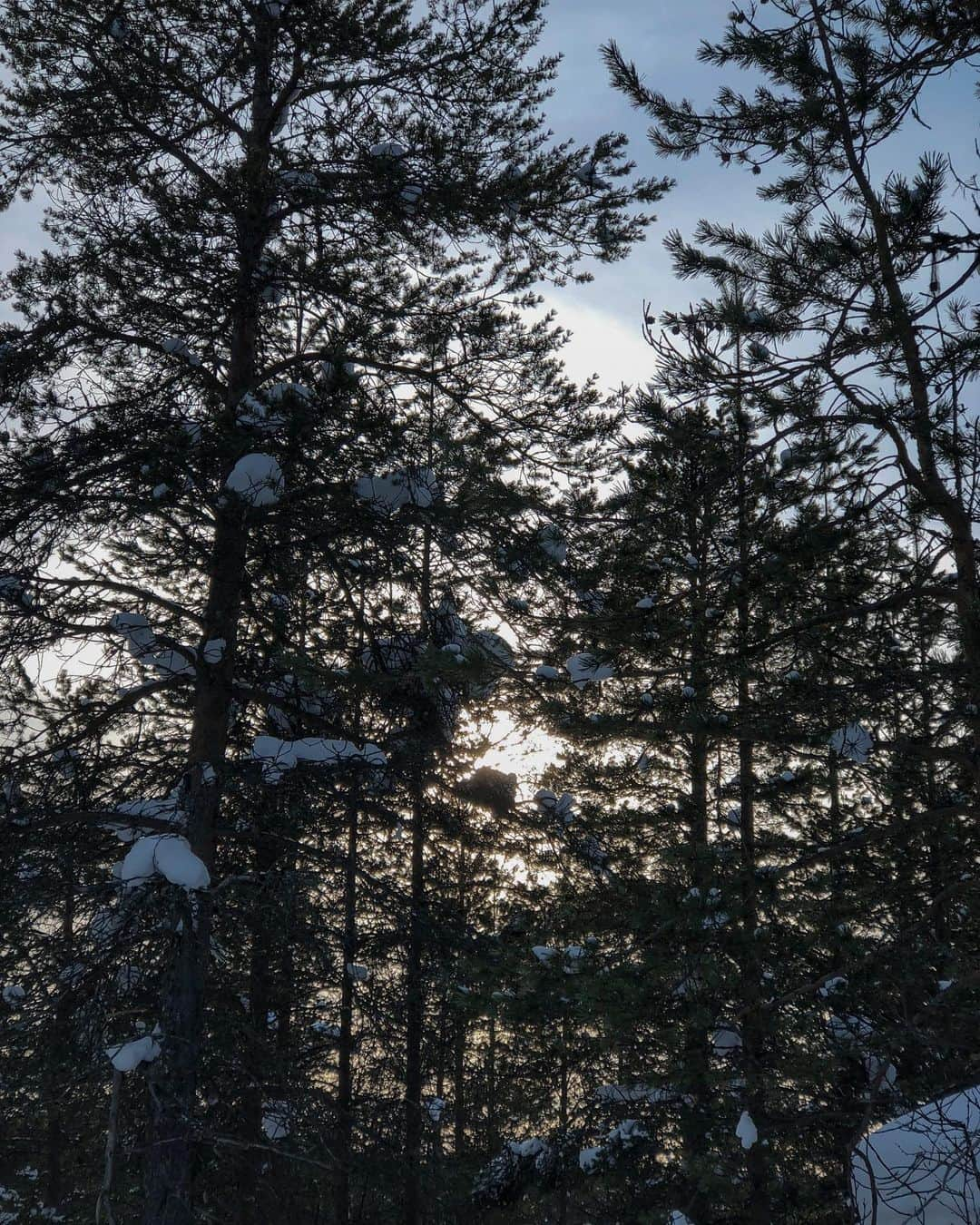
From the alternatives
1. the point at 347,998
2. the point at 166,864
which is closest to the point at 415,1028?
the point at 347,998

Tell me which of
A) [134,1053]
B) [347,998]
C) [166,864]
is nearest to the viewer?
[166,864]

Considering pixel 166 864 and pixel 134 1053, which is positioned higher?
pixel 166 864

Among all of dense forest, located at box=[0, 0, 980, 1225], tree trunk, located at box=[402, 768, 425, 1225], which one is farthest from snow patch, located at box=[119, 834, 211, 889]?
tree trunk, located at box=[402, 768, 425, 1225]

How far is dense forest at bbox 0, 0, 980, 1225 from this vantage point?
5332 millimetres

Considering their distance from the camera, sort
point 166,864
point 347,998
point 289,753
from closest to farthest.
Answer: point 166,864 → point 289,753 → point 347,998

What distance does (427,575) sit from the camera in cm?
694

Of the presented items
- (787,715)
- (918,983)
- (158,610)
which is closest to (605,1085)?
(918,983)

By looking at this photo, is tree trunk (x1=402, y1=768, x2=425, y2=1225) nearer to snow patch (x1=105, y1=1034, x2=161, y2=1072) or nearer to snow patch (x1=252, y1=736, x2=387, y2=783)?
snow patch (x1=252, y1=736, x2=387, y2=783)

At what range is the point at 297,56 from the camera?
7.48 meters

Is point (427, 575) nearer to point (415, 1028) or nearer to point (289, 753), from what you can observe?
point (289, 753)

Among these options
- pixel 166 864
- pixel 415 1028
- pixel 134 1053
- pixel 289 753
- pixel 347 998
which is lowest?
pixel 134 1053

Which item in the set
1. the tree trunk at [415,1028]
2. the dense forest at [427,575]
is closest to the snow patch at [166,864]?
the dense forest at [427,575]

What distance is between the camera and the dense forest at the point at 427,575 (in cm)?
533

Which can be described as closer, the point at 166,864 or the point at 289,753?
the point at 166,864
